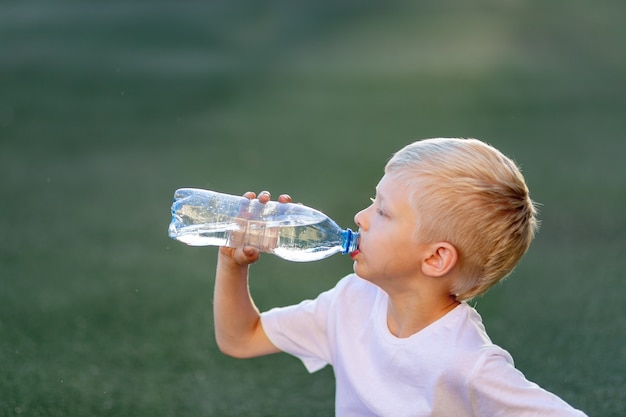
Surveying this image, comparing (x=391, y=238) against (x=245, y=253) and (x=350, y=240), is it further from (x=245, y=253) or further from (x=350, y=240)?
(x=245, y=253)

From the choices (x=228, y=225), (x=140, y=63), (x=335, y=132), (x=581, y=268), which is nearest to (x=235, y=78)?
(x=140, y=63)

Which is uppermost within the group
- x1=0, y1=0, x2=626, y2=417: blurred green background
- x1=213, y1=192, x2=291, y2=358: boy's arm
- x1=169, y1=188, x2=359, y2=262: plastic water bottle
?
x1=169, y1=188, x2=359, y2=262: plastic water bottle

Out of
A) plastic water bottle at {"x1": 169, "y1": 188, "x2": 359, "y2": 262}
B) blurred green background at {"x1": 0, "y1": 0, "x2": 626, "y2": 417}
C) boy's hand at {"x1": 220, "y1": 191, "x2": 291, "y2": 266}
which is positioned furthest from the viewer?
blurred green background at {"x1": 0, "y1": 0, "x2": 626, "y2": 417}

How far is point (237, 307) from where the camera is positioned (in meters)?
2.60

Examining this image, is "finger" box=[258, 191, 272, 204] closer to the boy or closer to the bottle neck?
the boy

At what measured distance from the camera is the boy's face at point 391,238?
7.61 ft

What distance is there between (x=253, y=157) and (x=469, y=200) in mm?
4760

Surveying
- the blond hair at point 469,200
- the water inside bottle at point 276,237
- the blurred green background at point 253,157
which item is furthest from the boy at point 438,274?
the blurred green background at point 253,157

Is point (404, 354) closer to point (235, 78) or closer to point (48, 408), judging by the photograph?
point (48, 408)

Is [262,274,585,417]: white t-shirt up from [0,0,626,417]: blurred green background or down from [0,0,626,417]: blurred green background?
up

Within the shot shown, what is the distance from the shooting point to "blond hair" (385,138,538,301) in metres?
2.28

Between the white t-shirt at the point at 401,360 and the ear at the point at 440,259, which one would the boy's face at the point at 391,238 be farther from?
the white t-shirt at the point at 401,360

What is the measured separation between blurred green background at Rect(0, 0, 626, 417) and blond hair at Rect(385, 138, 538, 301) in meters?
1.41

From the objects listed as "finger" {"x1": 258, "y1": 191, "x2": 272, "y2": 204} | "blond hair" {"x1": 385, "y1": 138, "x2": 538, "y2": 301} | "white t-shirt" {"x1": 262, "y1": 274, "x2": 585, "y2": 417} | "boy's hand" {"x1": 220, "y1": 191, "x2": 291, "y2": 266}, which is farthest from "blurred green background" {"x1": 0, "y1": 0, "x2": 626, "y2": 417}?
"blond hair" {"x1": 385, "y1": 138, "x2": 538, "y2": 301}
